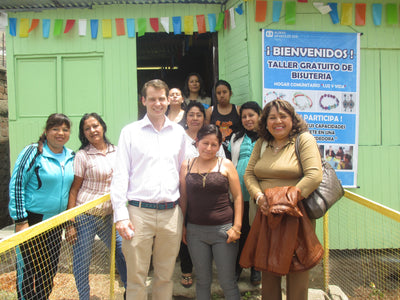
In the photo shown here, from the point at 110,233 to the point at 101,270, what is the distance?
28.8 inches

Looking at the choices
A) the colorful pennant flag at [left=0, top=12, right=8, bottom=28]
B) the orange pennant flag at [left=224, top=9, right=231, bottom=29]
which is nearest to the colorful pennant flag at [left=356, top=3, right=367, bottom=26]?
the orange pennant flag at [left=224, top=9, right=231, bottom=29]

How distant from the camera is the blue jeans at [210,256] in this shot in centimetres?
252

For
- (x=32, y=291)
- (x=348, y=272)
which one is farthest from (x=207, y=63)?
(x=32, y=291)

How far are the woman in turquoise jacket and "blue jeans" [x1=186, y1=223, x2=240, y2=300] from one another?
112 cm

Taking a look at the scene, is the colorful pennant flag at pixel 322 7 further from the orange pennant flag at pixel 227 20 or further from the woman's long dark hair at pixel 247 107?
the woman's long dark hair at pixel 247 107

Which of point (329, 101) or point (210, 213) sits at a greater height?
point (329, 101)

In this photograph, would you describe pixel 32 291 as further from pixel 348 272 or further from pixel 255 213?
pixel 348 272

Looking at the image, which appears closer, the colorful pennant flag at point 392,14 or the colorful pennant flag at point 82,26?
the colorful pennant flag at point 392,14

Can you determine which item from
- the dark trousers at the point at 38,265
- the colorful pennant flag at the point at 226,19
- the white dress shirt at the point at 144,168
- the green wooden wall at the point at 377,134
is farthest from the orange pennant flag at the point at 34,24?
the white dress shirt at the point at 144,168

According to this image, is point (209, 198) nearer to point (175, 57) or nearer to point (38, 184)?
point (38, 184)

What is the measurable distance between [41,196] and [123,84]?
7.81 ft

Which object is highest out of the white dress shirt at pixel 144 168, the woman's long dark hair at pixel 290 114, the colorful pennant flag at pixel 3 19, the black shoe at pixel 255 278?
the colorful pennant flag at pixel 3 19

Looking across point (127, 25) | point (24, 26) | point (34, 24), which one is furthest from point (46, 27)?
point (127, 25)

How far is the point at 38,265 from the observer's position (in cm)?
256
